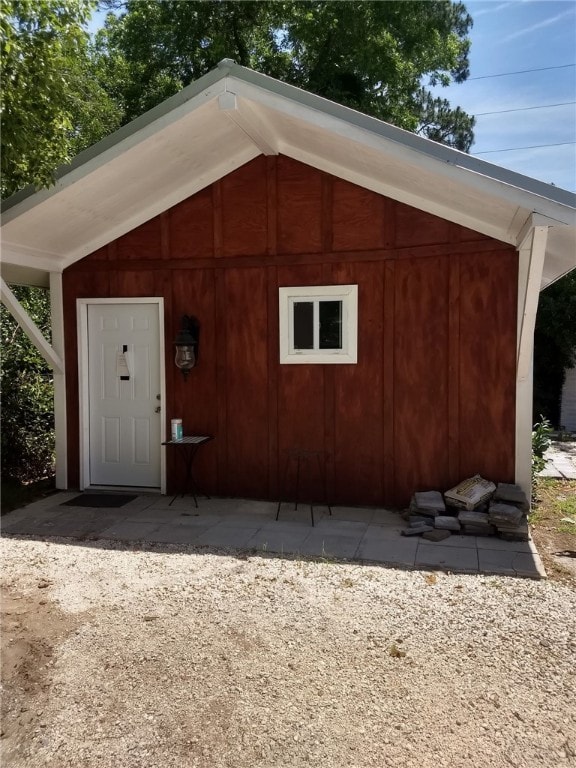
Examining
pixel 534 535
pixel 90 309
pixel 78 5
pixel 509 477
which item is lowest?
pixel 534 535

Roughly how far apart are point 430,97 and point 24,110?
16424 mm

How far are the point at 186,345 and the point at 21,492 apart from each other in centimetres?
264

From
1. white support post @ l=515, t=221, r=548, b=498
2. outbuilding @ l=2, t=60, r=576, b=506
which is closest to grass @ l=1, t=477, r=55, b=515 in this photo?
outbuilding @ l=2, t=60, r=576, b=506

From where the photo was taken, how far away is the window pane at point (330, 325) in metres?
6.02

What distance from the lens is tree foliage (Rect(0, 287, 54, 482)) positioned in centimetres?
753

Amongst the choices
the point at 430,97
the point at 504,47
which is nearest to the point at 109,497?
the point at 504,47

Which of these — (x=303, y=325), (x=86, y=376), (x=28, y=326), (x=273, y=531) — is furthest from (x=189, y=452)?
(x=28, y=326)

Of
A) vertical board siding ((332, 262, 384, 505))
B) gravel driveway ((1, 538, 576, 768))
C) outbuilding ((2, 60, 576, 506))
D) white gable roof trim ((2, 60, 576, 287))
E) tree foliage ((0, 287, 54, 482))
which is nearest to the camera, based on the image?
gravel driveway ((1, 538, 576, 768))

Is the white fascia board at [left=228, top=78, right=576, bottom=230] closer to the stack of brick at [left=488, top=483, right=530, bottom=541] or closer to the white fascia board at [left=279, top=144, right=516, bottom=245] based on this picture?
the white fascia board at [left=279, top=144, right=516, bottom=245]

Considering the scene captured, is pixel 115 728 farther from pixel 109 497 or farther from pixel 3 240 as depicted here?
pixel 3 240

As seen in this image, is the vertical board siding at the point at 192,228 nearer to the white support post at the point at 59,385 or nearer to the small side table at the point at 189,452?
the white support post at the point at 59,385

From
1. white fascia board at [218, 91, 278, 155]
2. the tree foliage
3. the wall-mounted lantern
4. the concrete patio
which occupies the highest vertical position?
white fascia board at [218, 91, 278, 155]

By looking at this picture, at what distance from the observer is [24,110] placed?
11.5 feet

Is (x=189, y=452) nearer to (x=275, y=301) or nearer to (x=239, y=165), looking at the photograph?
(x=275, y=301)
